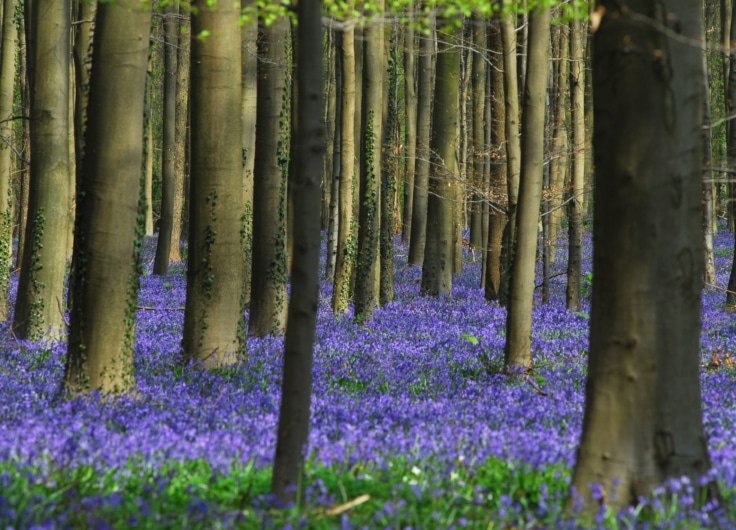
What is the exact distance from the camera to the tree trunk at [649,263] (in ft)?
15.1

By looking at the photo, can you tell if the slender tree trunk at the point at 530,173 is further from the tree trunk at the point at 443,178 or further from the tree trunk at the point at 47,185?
the tree trunk at the point at 443,178

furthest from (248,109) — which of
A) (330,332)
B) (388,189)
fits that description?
(388,189)

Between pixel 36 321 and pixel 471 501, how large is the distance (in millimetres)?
8430

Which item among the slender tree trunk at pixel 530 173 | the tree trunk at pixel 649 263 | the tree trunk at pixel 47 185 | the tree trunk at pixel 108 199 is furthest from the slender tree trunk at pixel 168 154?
the tree trunk at pixel 649 263

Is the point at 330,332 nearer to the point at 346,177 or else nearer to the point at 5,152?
the point at 346,177

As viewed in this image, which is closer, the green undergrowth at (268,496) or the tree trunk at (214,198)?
the green undergrowth at (268,496)

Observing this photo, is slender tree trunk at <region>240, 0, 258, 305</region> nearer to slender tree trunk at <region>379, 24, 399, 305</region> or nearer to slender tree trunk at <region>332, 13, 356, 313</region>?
slender tree trunk at <region>332, 13, 356, 313</region>

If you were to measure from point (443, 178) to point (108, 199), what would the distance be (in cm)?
1168

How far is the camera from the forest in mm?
4641

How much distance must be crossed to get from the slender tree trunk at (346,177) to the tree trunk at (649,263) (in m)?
10.6

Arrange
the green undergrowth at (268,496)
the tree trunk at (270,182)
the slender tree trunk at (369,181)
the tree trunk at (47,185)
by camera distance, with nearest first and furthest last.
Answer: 1. the green undergrowth at (268,496)
2. the tree trunk at (47,185)
3. the tree trunk at (270,182)
4. the slender tree trunk at (369,181)

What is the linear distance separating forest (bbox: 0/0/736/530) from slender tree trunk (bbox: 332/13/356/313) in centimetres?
6

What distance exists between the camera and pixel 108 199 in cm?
762

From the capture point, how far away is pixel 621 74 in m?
4.72
